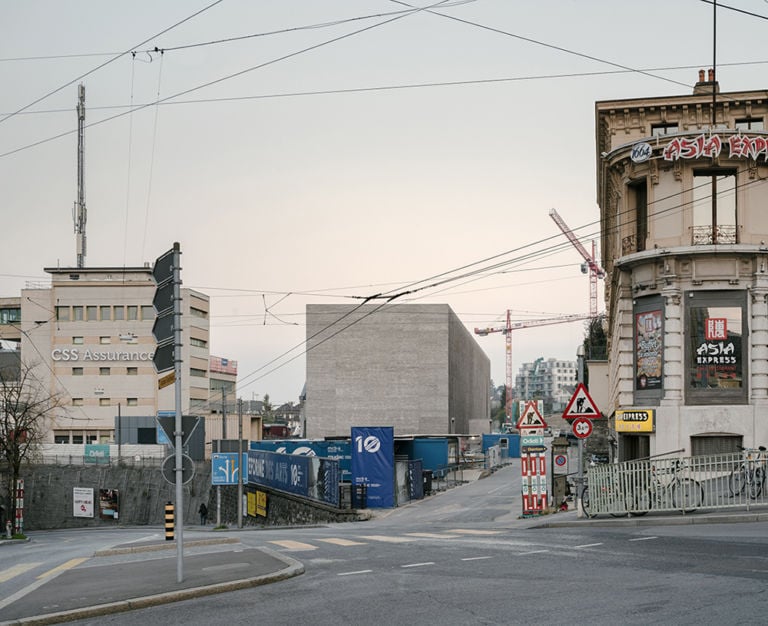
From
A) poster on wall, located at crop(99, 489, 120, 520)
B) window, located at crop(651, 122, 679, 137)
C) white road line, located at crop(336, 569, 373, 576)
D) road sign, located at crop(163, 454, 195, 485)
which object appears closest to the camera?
road sign, located at crop(163, 454, 195, 485)

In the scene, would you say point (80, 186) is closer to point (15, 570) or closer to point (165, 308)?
point (15, 570)

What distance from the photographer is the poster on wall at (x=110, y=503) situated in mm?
73438

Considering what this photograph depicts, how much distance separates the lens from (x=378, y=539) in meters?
21.5

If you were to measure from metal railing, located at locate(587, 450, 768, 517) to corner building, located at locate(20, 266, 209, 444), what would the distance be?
73.0 m

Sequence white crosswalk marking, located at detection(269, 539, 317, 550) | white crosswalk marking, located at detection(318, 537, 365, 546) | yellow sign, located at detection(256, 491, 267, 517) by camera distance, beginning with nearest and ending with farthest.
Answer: white crosswalk marking, located at detection(269, 539, 317, 550) → white crosswalk marking, located at detection(318, 537, 365, 546) → yellow sign, located at detection(256, 491, 267, 517)

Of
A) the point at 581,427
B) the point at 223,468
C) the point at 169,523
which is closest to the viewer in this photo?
the point at 169,523

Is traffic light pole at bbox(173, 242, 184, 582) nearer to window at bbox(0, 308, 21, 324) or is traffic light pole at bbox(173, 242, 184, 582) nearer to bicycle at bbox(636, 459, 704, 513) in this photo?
bicycle at bbox(636, 459, 704, 513)

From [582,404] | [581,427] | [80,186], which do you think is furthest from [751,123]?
[80,186]

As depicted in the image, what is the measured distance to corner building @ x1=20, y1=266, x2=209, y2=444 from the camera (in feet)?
297

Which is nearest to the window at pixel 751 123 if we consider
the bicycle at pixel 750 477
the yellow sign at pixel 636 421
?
the yellow sign at pixel 636 421

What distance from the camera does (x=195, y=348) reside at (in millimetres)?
97375

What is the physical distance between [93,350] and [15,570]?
76.5 metres

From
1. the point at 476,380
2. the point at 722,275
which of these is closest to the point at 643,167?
the point at 722,275

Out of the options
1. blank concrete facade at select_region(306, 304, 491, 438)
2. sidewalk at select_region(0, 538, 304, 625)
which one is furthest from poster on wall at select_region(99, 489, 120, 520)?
sidewalk at select_region(0, 538, 304, 625)
